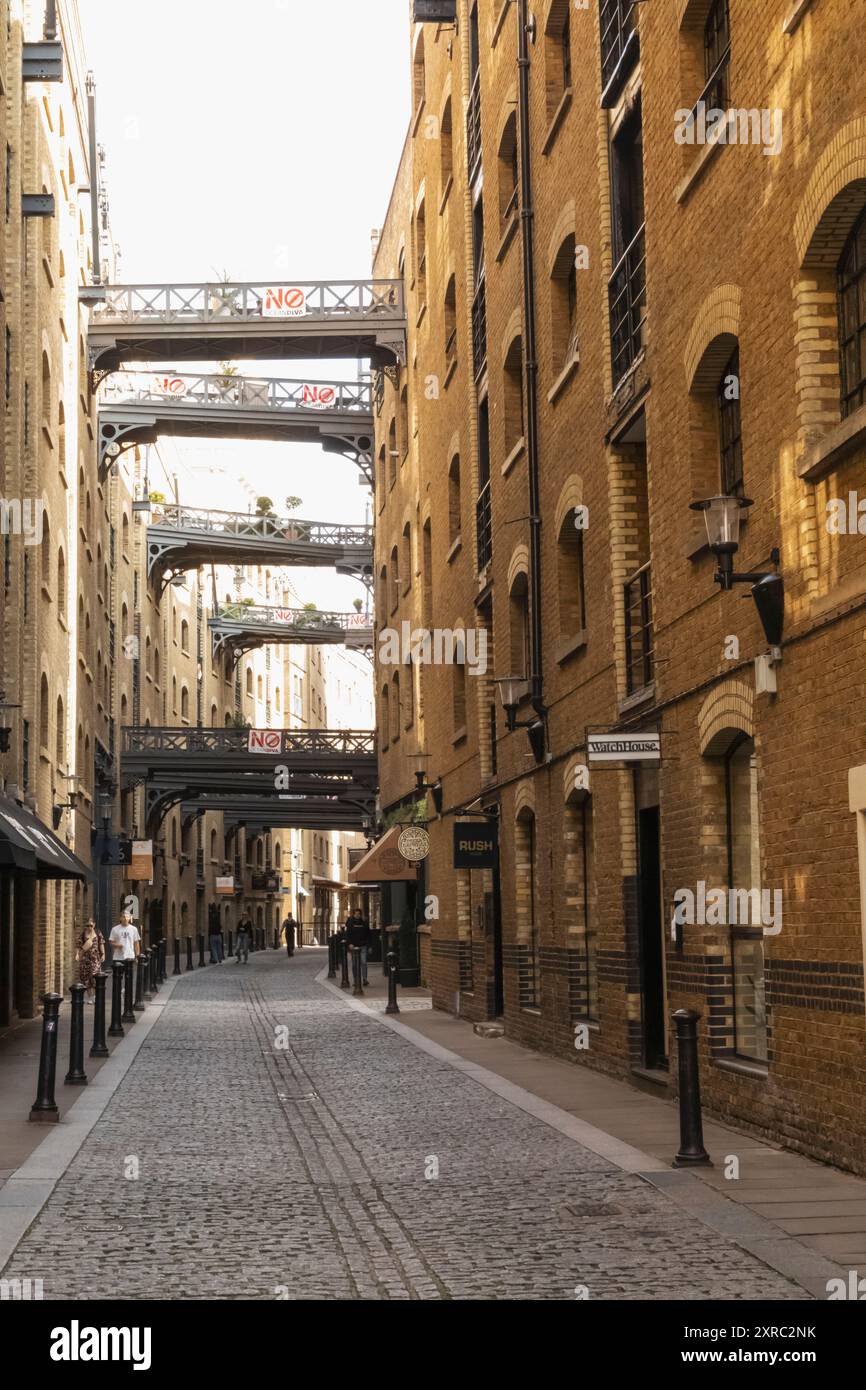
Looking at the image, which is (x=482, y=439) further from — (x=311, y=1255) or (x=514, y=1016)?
(x=311, y=1255)

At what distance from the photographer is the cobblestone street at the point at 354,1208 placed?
691 centimetres

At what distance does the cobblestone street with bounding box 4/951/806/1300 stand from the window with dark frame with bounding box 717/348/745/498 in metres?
4.76

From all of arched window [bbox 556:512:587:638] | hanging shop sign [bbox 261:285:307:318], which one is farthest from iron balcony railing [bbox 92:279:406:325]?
arched window [bbox 556:512:587:638]

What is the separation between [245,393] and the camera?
4088 centimetres

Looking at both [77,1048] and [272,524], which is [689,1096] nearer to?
[77,1048]

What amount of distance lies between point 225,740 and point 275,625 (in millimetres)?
13913

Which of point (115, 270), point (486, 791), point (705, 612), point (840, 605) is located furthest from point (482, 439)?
point (115, 270)

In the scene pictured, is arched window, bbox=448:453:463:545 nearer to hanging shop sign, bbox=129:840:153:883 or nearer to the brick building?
the brick building

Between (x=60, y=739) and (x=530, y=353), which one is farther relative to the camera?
(x=60, y=739)

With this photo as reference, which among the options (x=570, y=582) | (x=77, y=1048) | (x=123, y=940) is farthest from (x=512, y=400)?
(x=123, y=940)

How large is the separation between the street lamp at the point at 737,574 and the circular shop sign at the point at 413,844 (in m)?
16.6

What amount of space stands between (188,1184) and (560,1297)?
3522mm

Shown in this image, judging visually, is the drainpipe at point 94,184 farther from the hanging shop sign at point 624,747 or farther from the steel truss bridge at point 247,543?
→ the hanging shop sign at point 624,747

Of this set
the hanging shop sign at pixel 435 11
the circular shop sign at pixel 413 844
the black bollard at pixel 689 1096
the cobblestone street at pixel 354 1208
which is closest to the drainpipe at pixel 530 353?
the cobblestone street at pixel 354 1208
